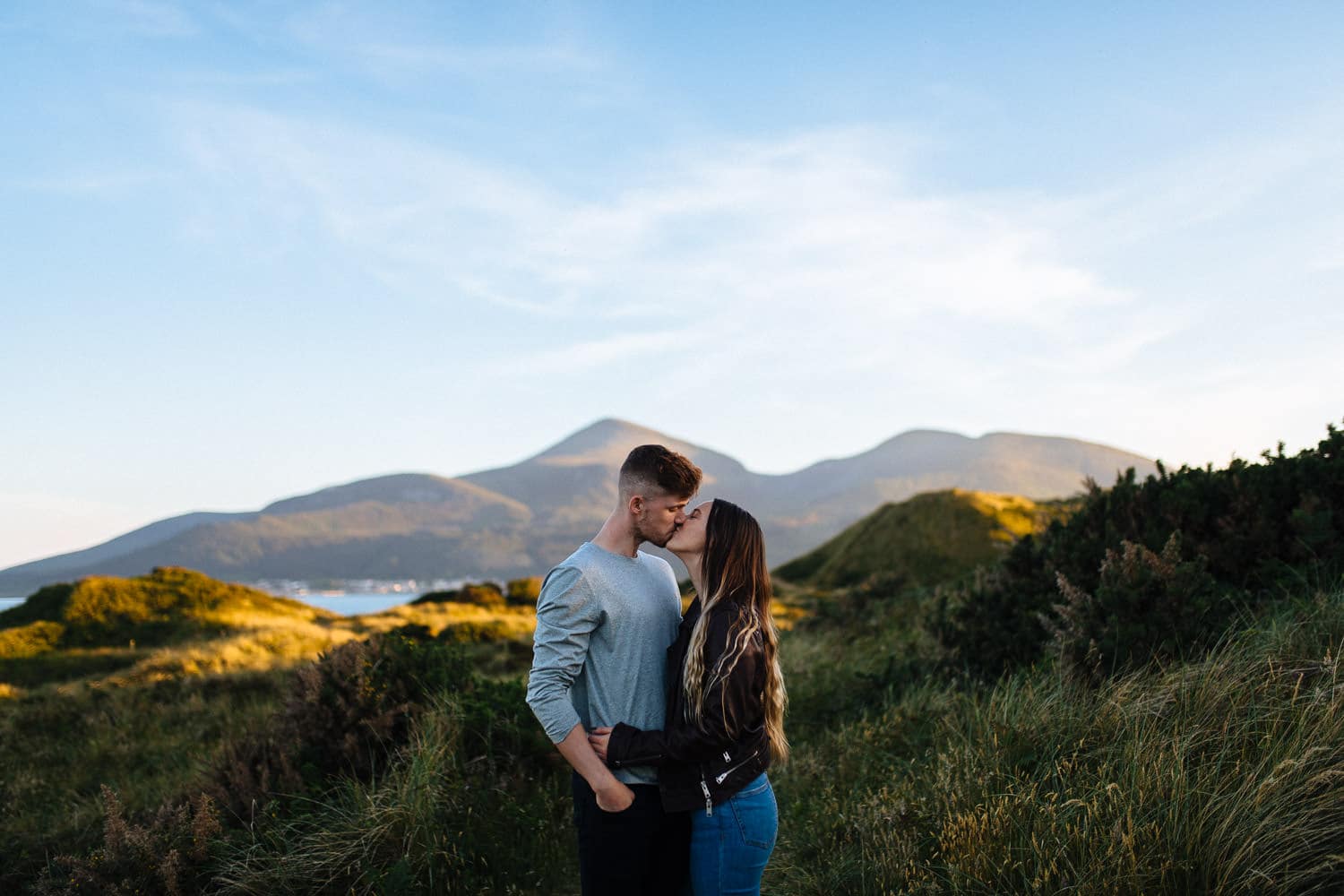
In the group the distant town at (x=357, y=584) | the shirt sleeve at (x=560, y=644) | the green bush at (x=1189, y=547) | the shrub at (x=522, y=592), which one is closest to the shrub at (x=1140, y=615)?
the green bush at (x=1189, y=547)

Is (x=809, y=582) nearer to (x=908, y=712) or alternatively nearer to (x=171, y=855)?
(x=908, y=712)

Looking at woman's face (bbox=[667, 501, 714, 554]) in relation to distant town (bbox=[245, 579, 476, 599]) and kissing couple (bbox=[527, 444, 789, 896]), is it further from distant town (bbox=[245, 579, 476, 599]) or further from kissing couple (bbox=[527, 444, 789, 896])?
distant town (bbox=[245, 579, 476, 599])

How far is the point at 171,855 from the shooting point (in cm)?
479

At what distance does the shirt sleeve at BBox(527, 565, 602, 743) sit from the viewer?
3.06 m

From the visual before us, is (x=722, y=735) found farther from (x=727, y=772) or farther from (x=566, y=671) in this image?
(x=566, y=671)

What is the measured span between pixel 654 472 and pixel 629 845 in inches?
54.7

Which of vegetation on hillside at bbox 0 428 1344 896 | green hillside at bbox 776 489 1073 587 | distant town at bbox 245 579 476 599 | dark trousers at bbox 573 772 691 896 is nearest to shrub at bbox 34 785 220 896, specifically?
vegetation on hillside at bbox 0 428 1344 896

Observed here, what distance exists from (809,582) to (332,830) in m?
21.6

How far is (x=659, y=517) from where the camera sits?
3.26 meters

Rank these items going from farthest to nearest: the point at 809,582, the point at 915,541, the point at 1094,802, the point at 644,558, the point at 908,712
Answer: the point at 809,582
the point at 915,541
the point at 908,712
the point at 1094,802
the point at 644,558

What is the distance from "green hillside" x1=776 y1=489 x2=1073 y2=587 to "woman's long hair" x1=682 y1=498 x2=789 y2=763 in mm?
15245

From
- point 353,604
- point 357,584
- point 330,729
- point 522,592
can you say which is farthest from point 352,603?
point 357,584

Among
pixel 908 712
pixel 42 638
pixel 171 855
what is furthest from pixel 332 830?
pixel 42 638

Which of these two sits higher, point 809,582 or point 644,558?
point 644,558
